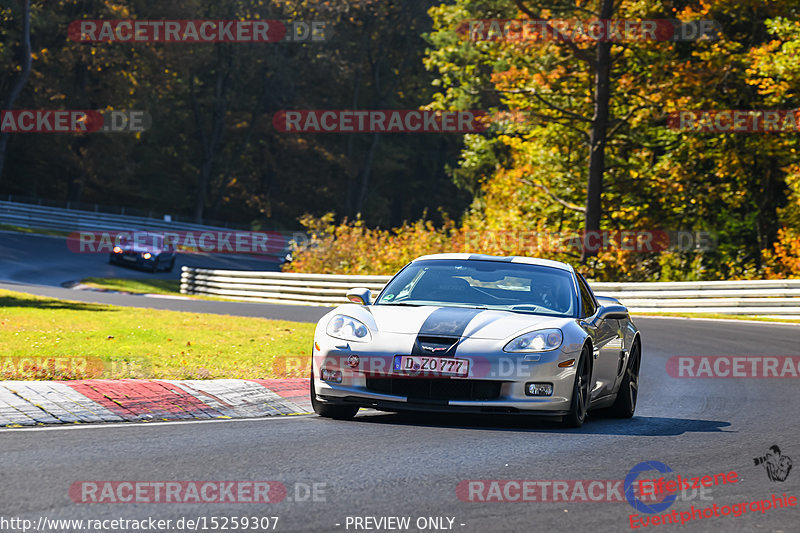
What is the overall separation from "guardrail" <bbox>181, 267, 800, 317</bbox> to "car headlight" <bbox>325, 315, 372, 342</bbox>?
1789cm

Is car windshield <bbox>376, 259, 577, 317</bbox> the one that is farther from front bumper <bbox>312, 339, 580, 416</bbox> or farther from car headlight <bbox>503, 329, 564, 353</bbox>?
front bumper <bbox>312, 339, 580, 416</bbox>

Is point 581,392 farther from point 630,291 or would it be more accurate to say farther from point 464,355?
point 630,291

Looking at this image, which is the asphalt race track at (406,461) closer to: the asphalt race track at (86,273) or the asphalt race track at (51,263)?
the asphalt race track at (86,273)

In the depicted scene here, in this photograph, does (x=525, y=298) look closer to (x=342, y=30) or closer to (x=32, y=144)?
(x=32, y=144)

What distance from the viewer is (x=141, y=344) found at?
14461 mm

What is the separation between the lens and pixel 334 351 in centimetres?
908

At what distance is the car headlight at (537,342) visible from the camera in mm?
8828

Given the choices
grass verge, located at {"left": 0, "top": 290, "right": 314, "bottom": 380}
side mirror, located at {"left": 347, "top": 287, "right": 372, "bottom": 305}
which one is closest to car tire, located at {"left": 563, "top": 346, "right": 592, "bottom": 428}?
side mirror, located at {"left": 347, "top": 287, "right": 372, "bottom": 305}

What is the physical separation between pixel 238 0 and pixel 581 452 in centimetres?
6727

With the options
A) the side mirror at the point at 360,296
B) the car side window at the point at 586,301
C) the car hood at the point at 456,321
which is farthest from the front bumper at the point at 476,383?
the car side window at the point at 586,301

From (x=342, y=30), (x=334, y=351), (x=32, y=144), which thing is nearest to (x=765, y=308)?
(x=334, y=351)

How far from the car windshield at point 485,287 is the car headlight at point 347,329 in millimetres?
714

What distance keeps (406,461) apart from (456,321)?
1893 millimetres

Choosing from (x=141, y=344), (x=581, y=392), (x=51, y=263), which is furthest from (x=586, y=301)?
(x=51, y=263)
